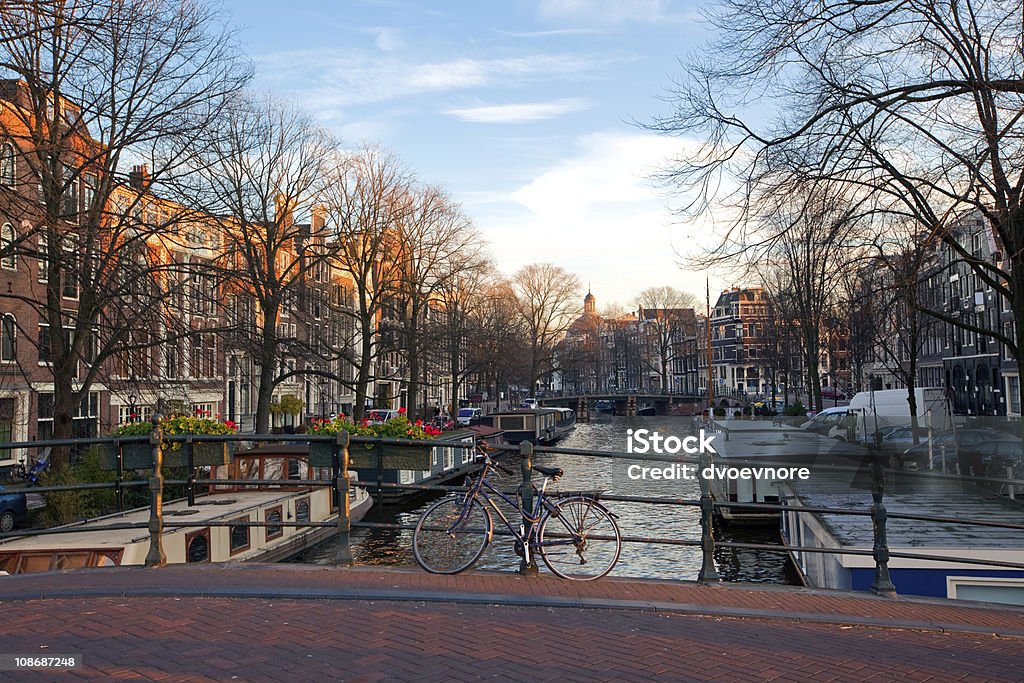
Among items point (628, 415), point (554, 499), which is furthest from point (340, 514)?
point (628, 415)

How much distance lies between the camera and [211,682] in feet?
17.9

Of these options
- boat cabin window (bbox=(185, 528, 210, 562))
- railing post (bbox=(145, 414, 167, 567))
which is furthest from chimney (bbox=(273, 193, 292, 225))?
railing post (bbox=(145, 414, 167, 567))

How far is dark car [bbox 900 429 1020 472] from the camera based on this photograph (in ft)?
78.9

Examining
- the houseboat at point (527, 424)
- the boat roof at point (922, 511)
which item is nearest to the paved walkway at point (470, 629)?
the boat roof at point (922, 511)

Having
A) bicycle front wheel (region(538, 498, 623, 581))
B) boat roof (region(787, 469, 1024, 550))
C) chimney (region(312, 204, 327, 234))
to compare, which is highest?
chimney (region(312, 204, 327, 234))

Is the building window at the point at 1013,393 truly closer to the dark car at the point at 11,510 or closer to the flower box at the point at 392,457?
the dark car at the point at 11,510

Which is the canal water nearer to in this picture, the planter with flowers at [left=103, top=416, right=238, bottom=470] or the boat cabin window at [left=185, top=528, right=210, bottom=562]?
the boat cabin window at [left=185, top=528, right=210, bottom=562]

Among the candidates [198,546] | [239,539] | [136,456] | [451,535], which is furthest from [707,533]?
[239,539]

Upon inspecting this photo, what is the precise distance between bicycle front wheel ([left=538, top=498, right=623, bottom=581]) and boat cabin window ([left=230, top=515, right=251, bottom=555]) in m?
10.8

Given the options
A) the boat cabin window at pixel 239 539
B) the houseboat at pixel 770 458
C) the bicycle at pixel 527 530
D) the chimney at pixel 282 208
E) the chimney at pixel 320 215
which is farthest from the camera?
the chimney at pixel 320 215

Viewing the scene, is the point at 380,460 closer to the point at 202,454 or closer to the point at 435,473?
the point at 202,454

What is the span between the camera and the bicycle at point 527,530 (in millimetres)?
8672

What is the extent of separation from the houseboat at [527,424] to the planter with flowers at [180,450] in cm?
3439

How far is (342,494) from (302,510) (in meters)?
14.2
